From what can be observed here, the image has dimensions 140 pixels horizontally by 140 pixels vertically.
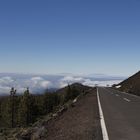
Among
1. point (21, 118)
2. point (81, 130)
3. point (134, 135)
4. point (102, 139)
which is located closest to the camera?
point (102, 139)

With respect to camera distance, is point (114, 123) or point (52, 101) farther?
point (52, 101)

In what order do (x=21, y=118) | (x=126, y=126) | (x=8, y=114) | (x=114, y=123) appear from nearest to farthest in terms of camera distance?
(x=126, y=126)
(x=114, y=123)
(x=21, y=118)
(x=8, y=114)

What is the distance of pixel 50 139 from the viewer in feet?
32.3

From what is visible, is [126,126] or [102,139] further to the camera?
[126,126]

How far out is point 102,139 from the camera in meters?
9.09

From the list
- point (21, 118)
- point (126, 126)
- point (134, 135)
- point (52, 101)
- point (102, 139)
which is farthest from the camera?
point (52, 101)

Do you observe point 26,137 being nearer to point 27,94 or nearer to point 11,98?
point 27,94

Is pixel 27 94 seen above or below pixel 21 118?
above

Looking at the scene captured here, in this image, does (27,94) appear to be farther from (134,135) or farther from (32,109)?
(134,135)

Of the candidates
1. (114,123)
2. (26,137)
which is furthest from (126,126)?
(26,137)

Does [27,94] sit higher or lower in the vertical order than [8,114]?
higher

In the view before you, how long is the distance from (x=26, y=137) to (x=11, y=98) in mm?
78503

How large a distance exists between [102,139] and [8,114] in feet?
260

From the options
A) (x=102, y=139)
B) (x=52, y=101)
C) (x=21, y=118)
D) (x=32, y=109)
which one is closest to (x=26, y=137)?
(x=102, y=139)
